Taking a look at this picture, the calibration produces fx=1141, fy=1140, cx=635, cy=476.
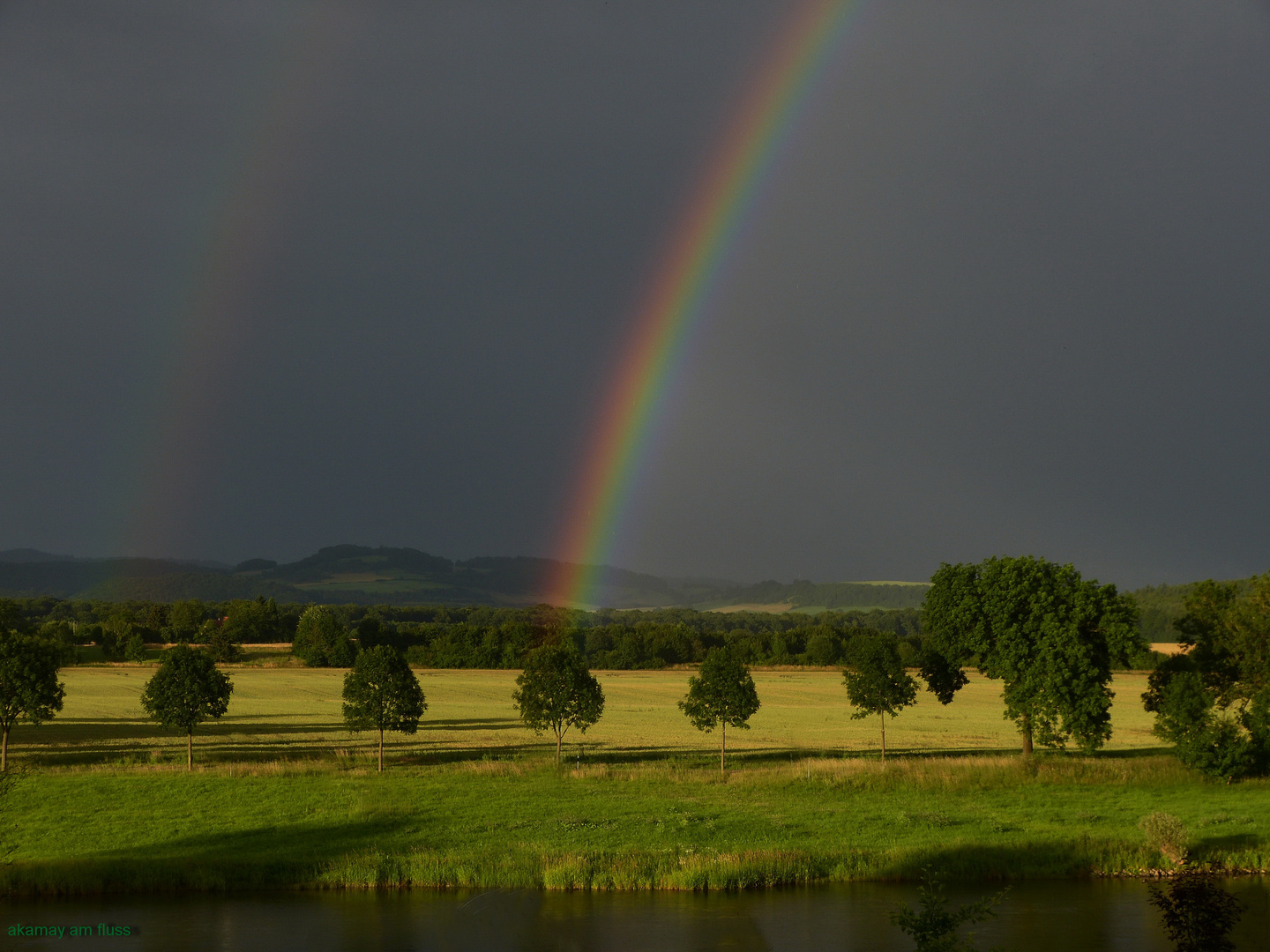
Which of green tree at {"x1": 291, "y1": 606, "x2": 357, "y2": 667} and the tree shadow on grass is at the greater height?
green tree at {"x1": 291, "y1": 606, "x2": 357, "y2": 667}

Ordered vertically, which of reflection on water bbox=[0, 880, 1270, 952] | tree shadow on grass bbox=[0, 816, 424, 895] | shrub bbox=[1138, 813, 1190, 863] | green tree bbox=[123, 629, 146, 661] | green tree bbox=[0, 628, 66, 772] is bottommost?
reflection on water bbox=[0, 880, 1270, 952]

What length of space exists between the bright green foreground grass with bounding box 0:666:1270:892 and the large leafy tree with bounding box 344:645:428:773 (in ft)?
5.83

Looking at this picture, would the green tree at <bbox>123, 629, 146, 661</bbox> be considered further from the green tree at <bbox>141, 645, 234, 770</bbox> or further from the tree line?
the green tree at <bbox>141, 645, 234, 770</bbox>

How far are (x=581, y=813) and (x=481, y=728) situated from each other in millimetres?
30539

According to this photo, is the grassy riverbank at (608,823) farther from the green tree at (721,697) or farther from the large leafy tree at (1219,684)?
the green tree at (721,697)

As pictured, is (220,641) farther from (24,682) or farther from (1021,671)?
(1021,671)

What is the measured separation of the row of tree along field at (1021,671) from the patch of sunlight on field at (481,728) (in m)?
3.28

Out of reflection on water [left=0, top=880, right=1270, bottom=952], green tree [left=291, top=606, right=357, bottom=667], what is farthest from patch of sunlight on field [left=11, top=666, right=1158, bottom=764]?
green tree [left=291, top=606, right=357, bottom=667]

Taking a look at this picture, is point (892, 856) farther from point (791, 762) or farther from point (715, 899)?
point (791, 762)

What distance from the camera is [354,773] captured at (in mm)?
48344

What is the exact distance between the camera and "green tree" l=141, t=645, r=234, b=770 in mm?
53625

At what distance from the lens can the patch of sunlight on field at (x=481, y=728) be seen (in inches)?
2255

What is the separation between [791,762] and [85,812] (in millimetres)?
29734

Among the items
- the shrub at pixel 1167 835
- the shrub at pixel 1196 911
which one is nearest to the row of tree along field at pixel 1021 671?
the shrub at pixel 1167 835
